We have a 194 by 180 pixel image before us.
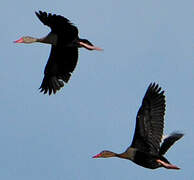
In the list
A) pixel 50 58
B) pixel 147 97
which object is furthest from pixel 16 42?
A: pixel 147 97

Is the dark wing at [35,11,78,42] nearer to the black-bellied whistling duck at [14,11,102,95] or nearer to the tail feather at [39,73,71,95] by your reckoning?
the black-bellied whistling duck at [14,11,102,95]

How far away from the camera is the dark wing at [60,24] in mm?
17984

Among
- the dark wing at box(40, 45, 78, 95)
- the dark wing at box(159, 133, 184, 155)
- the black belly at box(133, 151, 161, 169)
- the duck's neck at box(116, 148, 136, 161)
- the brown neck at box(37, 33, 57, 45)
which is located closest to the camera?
the black belly at box(133, 151, 161, 169)

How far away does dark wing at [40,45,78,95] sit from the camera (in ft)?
65.4

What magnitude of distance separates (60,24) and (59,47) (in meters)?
1.14

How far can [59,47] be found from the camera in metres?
19.2

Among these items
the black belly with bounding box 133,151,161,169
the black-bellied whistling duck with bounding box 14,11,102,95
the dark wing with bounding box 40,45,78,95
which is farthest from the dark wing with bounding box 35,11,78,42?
the black belly with bounding box 133,151,161,169

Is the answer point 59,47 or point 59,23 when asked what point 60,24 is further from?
point 59,47

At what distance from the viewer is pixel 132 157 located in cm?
1642

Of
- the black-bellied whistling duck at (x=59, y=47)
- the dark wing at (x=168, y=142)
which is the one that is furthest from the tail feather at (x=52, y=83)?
the dark wing at (x=168, y=142)

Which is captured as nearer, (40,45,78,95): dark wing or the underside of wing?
the underside of wing

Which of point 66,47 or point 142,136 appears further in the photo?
point 66,47

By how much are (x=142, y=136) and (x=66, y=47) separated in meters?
3.96

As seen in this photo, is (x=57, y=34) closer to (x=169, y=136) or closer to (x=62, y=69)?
(x=62, y=69)
